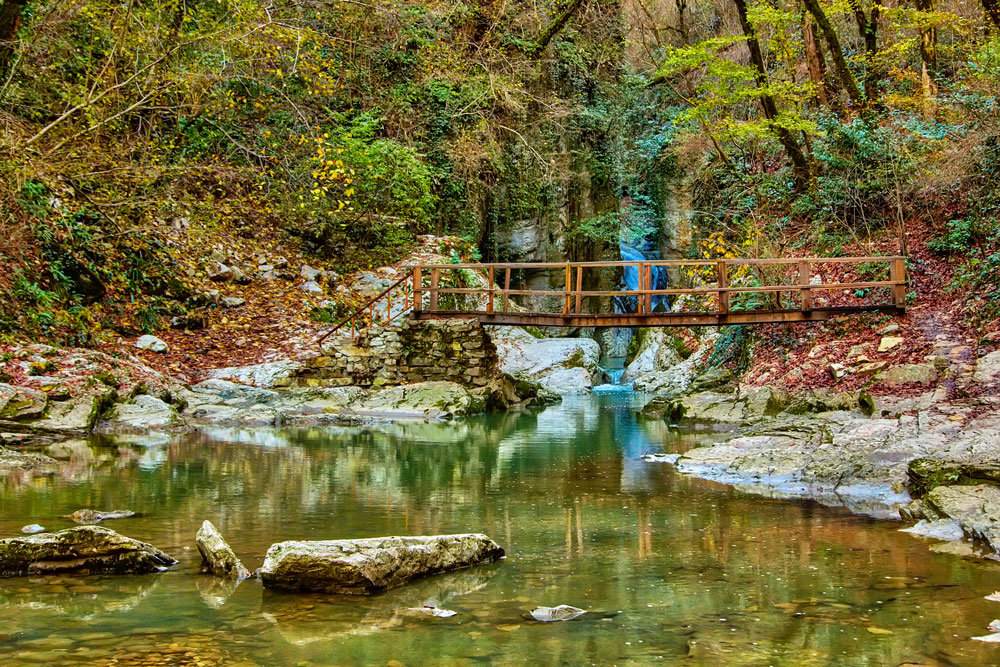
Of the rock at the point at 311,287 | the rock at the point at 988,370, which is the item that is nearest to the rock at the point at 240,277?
the rock at the point at 311,287

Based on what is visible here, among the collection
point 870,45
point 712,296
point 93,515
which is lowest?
point 93,515

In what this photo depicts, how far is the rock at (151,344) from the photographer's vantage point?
1711 cm

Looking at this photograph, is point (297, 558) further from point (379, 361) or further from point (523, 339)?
point (523, 339)

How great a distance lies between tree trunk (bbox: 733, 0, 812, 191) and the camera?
17.7 metres

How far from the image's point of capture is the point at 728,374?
18.0m

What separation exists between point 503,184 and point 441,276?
775cm

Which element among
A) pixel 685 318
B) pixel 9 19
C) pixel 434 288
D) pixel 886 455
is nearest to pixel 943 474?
pixel 886 455

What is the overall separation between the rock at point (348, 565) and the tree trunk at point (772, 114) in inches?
561

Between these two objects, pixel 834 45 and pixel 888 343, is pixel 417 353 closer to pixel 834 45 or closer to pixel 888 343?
pixel 888 343

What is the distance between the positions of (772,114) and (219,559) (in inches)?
642

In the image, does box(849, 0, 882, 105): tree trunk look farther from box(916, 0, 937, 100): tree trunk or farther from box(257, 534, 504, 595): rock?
box(257, 534, 504, 595): rock

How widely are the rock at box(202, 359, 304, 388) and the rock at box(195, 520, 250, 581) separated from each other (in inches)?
466

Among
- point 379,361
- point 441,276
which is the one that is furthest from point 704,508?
point 441,276

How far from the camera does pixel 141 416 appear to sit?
14.0 metres
